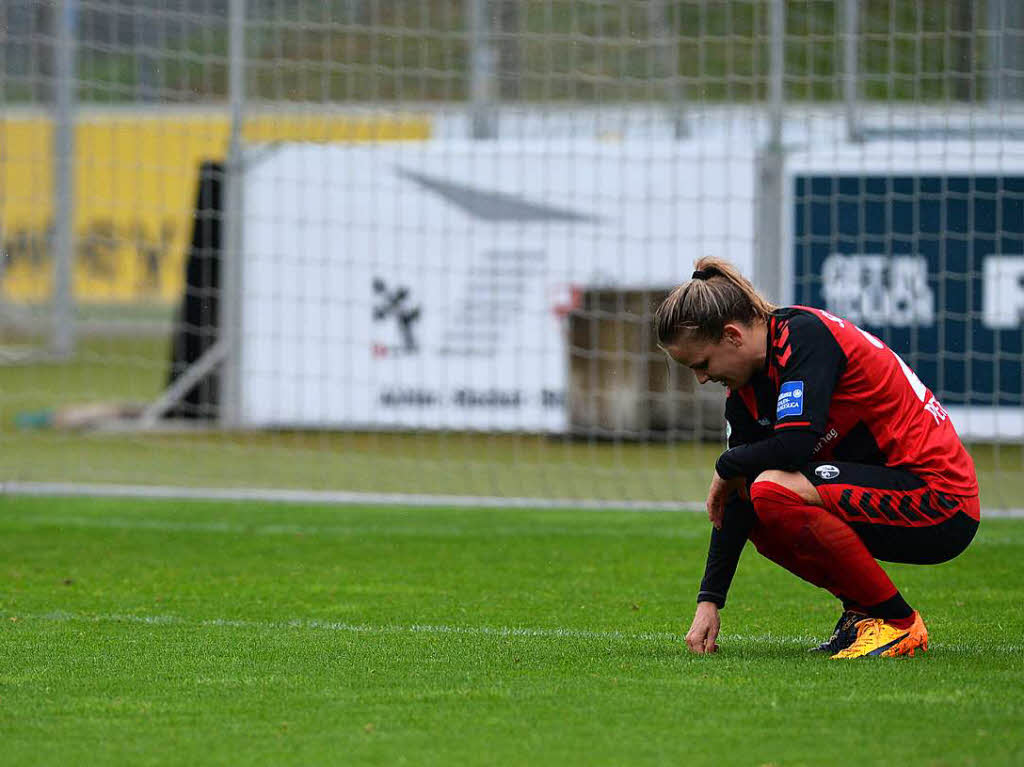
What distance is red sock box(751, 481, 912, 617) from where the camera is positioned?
13.4 ft

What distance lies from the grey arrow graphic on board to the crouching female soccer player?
7187 mm

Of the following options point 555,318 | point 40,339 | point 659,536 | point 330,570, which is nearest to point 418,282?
point 555,318

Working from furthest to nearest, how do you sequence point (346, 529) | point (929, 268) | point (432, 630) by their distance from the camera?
point (929, 268) < point (346, 529) < point (432, 630)

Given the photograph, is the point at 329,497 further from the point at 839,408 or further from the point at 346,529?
the point at 839,408

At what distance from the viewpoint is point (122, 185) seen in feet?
66.6

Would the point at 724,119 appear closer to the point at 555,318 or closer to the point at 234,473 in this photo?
the point at 555,318

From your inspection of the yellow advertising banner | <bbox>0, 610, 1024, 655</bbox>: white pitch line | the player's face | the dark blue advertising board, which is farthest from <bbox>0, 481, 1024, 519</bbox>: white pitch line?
the player's face

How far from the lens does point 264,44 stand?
38.3 ft

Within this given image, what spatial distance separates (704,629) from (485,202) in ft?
24.6

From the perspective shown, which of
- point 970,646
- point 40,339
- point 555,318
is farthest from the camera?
point 40,339

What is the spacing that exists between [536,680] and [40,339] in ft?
44.7

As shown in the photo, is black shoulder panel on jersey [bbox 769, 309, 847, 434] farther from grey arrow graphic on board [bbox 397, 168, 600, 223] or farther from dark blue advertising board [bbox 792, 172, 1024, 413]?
grey arrow graphic on board [bbox 397, 168, 600, 223]

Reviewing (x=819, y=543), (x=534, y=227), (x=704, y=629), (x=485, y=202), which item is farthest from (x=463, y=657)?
(x=485, y=202)

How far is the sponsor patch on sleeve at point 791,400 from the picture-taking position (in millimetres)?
3994
